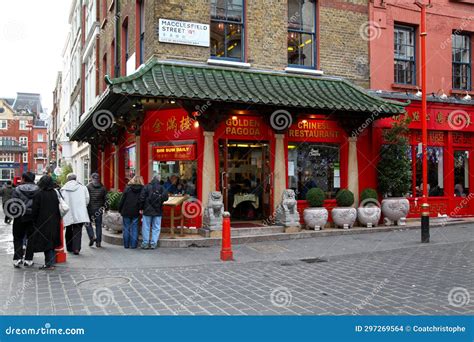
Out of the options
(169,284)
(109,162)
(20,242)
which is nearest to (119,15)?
(109,162)

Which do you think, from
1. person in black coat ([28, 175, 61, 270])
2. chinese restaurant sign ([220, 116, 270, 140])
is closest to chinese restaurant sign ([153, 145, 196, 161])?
chinese restaurant sign ([220, 116, 270, 140])

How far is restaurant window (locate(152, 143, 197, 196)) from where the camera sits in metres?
12.3

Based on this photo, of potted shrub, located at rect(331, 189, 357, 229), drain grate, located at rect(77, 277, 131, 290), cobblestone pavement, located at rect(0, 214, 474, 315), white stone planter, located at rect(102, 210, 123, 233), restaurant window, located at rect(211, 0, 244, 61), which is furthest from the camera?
potted shrub, located at rect(331, 189, 357, 229)

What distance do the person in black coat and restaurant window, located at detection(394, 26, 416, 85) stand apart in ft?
38.6

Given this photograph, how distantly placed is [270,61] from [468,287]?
28.4 feet

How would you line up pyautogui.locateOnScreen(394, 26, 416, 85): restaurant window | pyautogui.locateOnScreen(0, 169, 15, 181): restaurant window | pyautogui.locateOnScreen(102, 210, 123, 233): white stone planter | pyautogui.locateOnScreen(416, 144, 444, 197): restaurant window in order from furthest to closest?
pyautogui.locateOnScreen(0, 169, 15, 181): restaurant window
pyautogui.locateOnScreen(416, 144, 444, 197): restaurant window
pyautogui.locateOnScreen(394, 26, 416, 85): restaurant window
pyautogui.locateOnScreen(102, 210, 123, 233): white stone planter

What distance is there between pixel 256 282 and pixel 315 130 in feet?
24.6

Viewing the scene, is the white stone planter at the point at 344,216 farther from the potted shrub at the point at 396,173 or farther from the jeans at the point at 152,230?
the jeans at the point at 152,230

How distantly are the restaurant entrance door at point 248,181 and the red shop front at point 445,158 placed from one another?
511 centimetres

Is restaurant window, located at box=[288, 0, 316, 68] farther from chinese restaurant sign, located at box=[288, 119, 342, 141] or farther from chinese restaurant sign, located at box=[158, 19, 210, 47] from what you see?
chinese restaurant sign, located at box=[158, 19, 210, 47]

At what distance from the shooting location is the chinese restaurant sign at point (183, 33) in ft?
39.3

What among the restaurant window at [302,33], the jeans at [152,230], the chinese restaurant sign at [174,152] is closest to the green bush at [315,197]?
the chinese restaurant sign at [174,152]

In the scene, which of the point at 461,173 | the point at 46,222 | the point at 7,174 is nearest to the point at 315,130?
the point at 461,173

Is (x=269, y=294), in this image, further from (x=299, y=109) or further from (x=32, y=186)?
(x=299, y=109)
